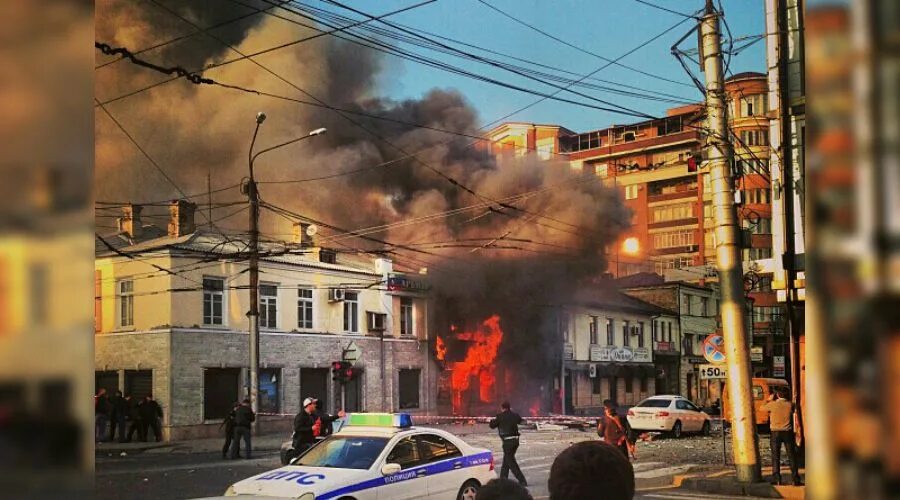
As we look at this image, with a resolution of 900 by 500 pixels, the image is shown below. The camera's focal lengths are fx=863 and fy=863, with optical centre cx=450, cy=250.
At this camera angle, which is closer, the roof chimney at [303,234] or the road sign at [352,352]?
the road sign at [352,352]

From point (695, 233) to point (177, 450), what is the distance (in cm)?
670

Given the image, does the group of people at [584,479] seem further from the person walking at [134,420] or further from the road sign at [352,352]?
the road sign at [352,352]

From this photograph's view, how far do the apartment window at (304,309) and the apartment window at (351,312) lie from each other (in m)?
0.40

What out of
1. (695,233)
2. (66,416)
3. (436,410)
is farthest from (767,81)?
(66,416)

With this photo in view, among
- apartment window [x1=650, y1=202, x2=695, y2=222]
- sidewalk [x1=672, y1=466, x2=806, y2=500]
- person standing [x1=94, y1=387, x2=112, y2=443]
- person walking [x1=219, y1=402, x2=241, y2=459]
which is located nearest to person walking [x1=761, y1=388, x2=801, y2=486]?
sidewalk [x1=672, y1=466, x2=806, y2=500]

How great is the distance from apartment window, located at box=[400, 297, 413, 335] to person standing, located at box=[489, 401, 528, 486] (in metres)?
1.53

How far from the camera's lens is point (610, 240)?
10969mm

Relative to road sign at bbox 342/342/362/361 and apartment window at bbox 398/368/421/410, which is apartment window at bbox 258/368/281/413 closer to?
road sign at bbox 342/342/362/361

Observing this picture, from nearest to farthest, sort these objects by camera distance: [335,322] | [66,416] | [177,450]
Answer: [66,416] < [177,450] < [335,322]

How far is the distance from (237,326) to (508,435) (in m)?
3.49

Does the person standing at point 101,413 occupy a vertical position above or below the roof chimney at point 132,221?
below

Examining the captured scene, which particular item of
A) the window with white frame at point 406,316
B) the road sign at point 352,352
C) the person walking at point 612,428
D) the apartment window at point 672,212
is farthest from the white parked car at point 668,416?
the road sign at point 352,352

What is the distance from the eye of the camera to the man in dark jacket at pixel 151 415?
28.6 ft

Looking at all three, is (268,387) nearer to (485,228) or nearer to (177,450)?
(177,450)
